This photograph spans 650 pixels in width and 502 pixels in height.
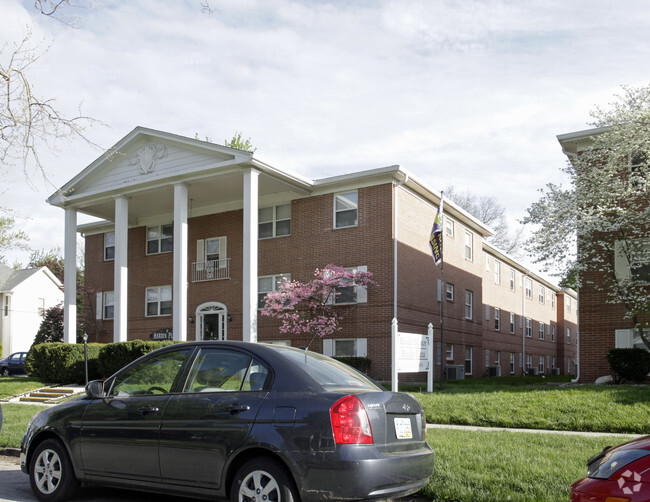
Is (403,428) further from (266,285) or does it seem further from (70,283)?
(70,283)

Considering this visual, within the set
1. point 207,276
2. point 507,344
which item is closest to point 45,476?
point 207,276

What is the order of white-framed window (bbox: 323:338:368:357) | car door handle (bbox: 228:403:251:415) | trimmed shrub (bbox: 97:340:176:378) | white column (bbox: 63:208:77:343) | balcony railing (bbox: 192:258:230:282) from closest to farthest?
car door handle (bbox: 228:403:251:415), trimmed shrub (bbox: 97:340:176:378), white-framed window (bbox: 323:338:368:357), white column (bbox: 63:208:77:343), balcony railing (bbox: 192:258:230:282)

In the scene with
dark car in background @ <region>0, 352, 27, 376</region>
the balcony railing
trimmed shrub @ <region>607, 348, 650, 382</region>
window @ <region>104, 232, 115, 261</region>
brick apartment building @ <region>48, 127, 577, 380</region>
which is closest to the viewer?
trimmed shrub @ <region>607, 348, 650, 382</region>

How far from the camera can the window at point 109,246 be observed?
30.8m

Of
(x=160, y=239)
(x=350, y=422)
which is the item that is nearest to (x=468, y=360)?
(x=160, y=239)

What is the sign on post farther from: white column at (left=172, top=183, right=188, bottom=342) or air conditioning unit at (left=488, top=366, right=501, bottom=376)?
air conditioning unit at (left=488, top=366, right=501, bottom=376)

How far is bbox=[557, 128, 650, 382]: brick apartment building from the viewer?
61.4ft

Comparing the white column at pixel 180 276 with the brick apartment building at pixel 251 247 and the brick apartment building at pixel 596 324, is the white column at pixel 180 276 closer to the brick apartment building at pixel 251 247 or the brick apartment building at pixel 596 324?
the brick apartment building at pixel 251 247

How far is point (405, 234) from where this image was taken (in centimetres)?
2281

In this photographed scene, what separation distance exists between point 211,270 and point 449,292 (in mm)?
9668

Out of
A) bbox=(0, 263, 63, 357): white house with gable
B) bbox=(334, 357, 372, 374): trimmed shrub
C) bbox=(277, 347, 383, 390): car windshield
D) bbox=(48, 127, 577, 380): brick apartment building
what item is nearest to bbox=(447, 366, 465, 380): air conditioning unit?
bbox=(48, 127, 577, 380): brick apartment building

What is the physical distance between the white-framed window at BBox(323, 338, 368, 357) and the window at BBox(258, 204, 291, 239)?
14.6ft

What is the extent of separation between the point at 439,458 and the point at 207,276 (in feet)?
64.9

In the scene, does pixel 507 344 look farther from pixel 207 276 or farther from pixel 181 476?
pixel 181 476
